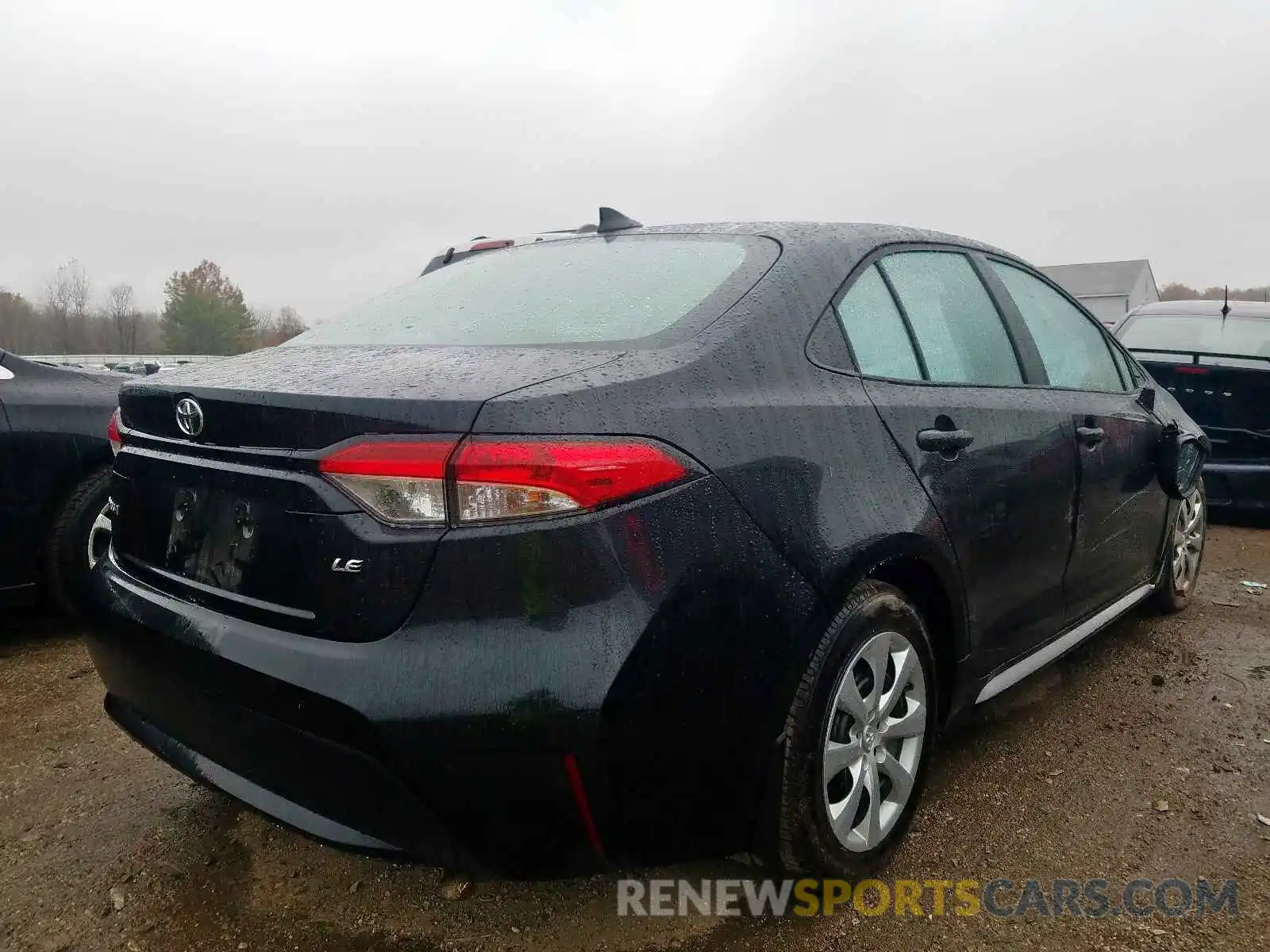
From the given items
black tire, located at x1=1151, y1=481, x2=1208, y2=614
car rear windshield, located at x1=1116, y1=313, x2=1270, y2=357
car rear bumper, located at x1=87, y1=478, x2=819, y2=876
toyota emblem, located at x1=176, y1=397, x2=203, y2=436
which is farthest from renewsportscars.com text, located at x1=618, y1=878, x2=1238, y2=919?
car rear windshield, located at x1=1116, y1=313, x2=1270, y2=357

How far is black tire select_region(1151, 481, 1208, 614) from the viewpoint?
369cm

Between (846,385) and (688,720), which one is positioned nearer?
(688,720)

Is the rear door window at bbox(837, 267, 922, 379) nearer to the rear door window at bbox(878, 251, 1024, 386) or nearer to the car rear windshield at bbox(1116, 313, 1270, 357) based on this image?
the rear door window at bbox(878, 251, 1024, 386)

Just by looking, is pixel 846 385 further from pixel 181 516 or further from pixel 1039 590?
pixel 181 516

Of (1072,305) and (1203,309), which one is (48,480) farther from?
(1203,309)

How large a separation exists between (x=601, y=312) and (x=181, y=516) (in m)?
0.96

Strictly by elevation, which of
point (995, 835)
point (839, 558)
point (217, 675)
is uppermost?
point (839, 558)

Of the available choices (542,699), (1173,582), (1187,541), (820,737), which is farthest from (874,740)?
(1187,541)

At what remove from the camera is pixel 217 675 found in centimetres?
172

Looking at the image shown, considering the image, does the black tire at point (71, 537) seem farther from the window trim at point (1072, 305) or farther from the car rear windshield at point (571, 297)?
the window trim at point (1072, 305)

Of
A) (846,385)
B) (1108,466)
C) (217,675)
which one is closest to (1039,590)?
(1108,466)

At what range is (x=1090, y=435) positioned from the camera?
2.79 m

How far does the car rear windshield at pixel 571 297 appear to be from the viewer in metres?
1.95

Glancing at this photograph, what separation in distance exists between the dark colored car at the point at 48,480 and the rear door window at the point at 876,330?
2.80 meters
